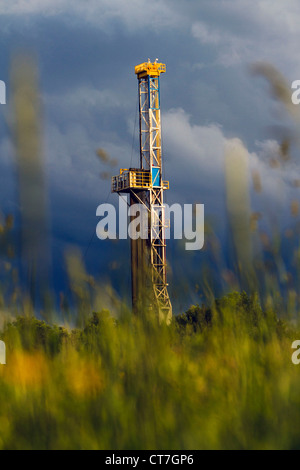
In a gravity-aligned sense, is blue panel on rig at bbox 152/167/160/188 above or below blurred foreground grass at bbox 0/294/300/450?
above

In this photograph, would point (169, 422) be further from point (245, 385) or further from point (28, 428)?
point (28, 428)

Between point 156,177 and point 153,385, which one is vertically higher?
point 156,177

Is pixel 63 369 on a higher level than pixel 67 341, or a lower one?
lower

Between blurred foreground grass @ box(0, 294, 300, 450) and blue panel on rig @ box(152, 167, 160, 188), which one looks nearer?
blurred foreground grass @ box(0, 294, 300, 450)

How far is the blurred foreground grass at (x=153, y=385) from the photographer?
10.9ft

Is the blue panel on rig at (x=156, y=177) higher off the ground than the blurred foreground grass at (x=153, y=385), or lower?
higher

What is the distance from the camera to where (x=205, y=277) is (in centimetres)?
452

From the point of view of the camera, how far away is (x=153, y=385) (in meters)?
3.65

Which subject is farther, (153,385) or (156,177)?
(156,177)

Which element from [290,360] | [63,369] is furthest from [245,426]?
[63,369]

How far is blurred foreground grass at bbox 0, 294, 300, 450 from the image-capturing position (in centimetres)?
332
